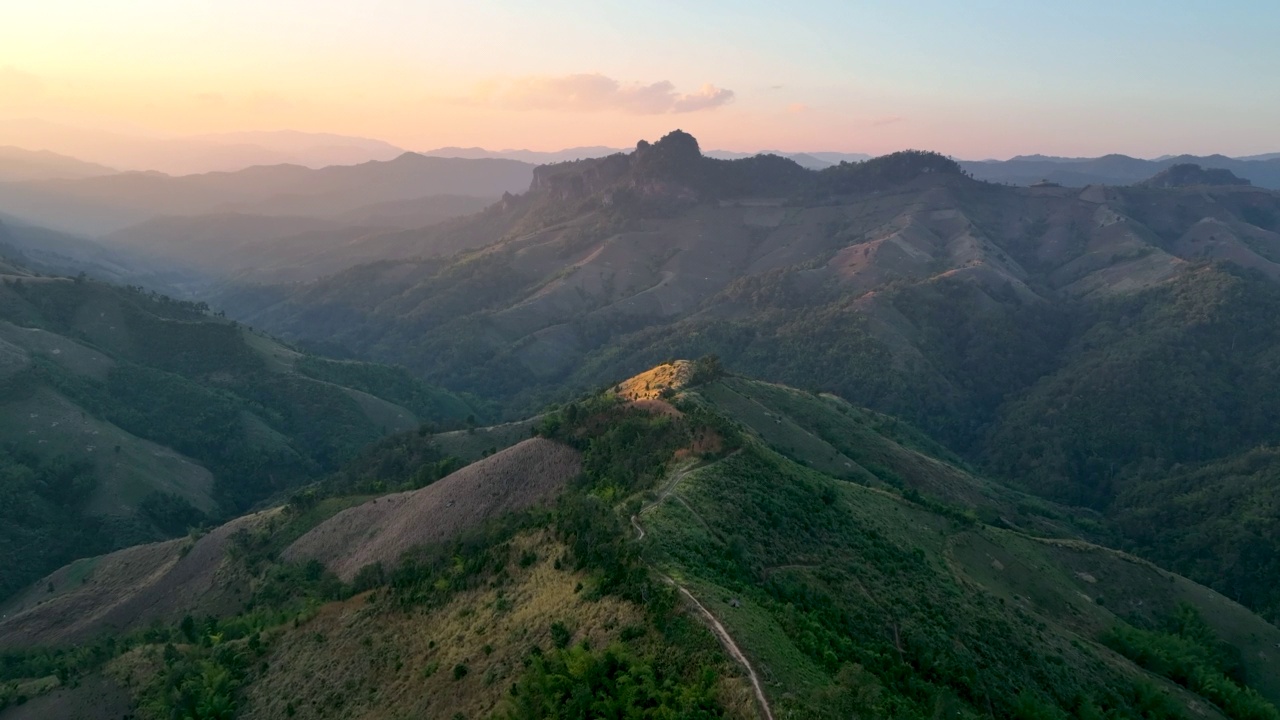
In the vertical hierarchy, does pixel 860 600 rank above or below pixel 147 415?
above

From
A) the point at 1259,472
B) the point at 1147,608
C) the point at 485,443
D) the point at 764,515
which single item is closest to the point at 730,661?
the point at 764,515

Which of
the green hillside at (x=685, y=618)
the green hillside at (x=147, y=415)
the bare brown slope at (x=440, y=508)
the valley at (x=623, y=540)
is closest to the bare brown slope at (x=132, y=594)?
the valley at (x=623, y=540)

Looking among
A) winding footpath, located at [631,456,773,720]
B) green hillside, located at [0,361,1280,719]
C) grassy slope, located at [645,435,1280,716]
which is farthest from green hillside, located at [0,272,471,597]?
winding footpath, located at [631,456,773,720]

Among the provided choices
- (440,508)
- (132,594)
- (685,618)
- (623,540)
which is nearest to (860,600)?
(623,540)

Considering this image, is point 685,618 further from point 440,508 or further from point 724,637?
point 440,508

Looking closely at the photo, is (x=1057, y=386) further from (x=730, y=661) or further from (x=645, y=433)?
(x=730, y=661)

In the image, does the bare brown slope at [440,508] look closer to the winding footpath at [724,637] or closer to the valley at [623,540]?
the valley at [623,540]
